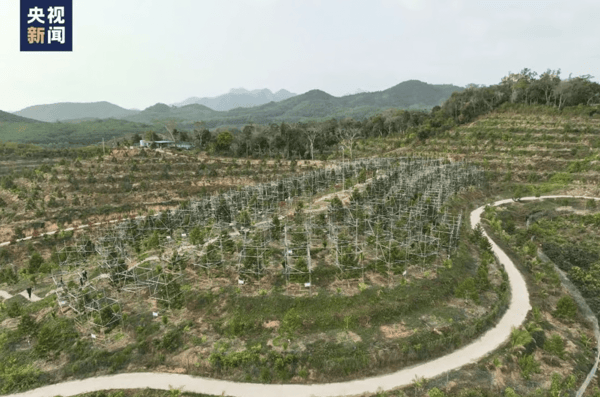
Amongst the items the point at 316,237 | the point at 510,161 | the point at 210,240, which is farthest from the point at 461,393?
the point at 510,161

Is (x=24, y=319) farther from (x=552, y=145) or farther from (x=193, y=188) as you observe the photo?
(x=552, y=145)

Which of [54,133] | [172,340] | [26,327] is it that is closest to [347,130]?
[172,340]

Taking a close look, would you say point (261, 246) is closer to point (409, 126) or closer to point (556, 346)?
point (556, 346)

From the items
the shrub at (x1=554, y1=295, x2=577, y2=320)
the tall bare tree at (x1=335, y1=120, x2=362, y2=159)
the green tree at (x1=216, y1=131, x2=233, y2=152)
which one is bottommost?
the shrub at (x1=554, y1=295, x2=577, y2=320)

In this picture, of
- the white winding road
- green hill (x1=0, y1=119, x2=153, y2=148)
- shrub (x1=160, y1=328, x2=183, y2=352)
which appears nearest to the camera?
the white winding road

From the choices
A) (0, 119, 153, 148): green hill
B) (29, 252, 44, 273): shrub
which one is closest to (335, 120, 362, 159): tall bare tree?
(29, 252, 44, 273): shrub

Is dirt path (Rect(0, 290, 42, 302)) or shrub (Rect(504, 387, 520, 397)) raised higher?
shrub (Rect(504, 387, 520, 397))

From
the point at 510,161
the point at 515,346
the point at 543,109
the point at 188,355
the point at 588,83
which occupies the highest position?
the point at 588,83

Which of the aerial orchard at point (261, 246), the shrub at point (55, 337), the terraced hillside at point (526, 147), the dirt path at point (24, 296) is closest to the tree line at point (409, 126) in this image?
the terraced hillside at point (526, 147)

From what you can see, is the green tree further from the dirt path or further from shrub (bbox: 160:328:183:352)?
shrub (bbox: 160:328:183:352)
